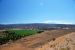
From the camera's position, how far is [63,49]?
12.8m

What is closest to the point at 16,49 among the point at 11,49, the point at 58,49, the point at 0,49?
the point at 11,49

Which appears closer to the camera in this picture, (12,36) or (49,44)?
(49,44)

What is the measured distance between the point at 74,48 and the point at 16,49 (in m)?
8.65

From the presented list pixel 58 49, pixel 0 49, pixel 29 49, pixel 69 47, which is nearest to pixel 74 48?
pixel 69 47

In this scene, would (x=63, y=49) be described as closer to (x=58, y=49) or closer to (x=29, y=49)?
(x=58, y=49)

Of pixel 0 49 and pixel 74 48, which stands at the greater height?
pixel 74 48

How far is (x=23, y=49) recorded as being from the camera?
64.7 feet

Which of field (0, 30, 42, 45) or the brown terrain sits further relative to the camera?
field (0, 30, 42, 45)

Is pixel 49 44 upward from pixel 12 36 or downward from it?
upward

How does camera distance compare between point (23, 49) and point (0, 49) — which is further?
point (0, 49)

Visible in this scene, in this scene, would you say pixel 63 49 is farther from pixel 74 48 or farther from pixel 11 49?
pixel 11 49

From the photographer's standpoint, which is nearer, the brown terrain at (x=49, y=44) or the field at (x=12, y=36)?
the brown terrain at (x=49, y=44)

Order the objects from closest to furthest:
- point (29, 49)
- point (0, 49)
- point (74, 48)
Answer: point (74, 48), point (29, 49), point (0, 49)

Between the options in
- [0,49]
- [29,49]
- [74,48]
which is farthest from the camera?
[0,49]
